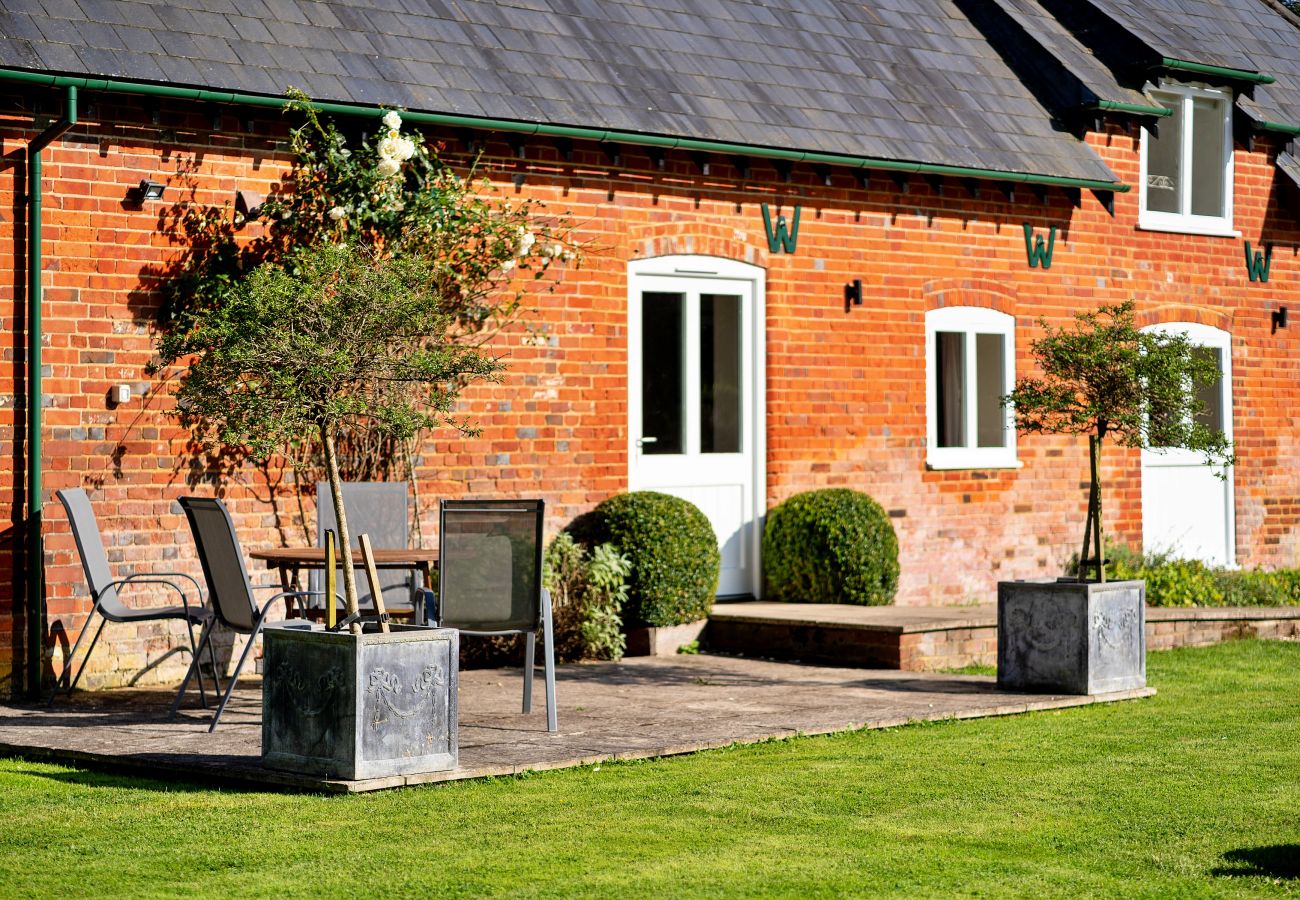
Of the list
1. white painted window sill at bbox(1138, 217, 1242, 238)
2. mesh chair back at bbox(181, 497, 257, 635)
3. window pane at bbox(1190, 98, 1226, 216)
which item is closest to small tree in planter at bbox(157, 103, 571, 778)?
mesh chair back at bbox(181, 497, 257, 635)

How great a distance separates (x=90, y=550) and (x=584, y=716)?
2661 millimetres

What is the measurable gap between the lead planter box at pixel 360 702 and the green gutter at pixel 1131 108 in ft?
29.6

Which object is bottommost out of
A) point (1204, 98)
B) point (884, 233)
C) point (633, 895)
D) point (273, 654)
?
point (633, 895)

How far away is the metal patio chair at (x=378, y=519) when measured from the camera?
9.62 m

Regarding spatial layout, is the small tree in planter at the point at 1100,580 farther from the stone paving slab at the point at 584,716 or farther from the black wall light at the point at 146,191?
the black wall light at the point at 146,191

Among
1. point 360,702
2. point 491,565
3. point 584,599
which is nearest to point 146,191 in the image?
point 491,565

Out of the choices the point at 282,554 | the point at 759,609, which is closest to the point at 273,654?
the point at 282,554

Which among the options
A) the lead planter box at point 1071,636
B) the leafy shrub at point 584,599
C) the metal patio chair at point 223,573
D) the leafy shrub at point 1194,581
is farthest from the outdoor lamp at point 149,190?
the leafy shrub at point 1194,581

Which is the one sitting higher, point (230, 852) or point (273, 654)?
point (273, 654)

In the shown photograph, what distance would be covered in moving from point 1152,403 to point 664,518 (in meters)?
3.17

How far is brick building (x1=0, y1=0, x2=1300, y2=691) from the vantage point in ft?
30.7

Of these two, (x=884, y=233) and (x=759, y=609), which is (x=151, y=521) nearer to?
(x=759, y=609)

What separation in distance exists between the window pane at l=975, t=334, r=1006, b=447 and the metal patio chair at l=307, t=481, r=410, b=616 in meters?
5.46

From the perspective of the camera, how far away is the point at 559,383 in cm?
1132
